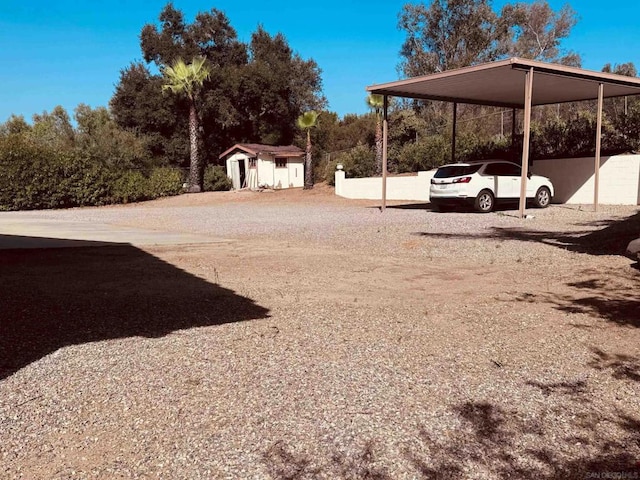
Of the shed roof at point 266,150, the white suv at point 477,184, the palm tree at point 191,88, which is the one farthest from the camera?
the shed roof at point 266,150

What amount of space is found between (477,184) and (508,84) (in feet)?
11.6

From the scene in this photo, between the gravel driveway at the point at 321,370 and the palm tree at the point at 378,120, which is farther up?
the palm tree at the point at 378,120

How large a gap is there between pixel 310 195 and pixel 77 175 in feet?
39.5

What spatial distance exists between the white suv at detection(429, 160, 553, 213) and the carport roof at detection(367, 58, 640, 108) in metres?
2.57

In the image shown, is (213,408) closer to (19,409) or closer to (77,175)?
(19,409)

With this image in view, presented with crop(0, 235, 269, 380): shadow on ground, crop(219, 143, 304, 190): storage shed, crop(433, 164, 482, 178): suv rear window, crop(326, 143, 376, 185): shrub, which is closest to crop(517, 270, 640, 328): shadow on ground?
crop(0, 235, 269, 380): shadow on ground

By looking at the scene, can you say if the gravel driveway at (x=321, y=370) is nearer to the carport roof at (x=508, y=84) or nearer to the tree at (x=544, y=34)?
the carport roof at (x=508, y=84)

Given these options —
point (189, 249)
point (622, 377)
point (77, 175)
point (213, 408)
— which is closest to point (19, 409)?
point (213, 408)

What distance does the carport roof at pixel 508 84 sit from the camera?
572 inches

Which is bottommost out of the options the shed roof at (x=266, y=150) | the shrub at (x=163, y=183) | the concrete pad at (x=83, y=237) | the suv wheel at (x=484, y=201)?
the concrete pad at (x=83, y=237)

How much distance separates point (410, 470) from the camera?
8.72 ft

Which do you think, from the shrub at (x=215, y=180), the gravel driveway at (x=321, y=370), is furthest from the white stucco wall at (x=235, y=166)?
the gravel driveway at (x=321, y=370)

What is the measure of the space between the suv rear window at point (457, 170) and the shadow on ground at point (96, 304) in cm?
1084

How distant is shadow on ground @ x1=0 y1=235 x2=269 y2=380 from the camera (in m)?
4.71
